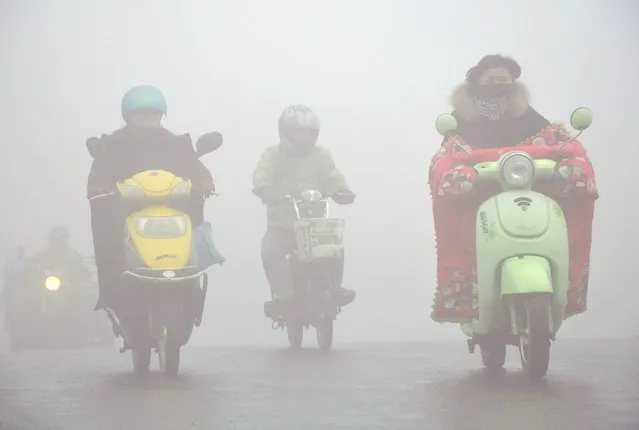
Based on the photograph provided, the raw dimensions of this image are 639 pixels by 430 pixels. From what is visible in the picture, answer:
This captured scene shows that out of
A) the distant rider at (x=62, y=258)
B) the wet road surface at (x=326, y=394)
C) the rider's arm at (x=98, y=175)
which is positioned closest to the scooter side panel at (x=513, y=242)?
the wet road surface at (x=326, y=394)

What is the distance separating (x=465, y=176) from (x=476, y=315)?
80 cm

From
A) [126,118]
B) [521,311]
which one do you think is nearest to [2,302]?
[126,118]

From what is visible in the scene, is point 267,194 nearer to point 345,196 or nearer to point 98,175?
→ point 345,196

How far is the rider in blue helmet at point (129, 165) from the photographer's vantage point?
8.19 m

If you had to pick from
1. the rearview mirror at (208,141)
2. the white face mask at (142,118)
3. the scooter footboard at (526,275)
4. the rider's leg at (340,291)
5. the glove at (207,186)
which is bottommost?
the rider's leg at (340,291)

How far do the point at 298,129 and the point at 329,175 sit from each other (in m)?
0.49

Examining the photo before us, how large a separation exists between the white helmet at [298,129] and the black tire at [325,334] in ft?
5.59

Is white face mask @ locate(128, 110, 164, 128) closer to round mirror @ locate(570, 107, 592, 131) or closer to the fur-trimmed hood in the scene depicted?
the fur-trimmed hood

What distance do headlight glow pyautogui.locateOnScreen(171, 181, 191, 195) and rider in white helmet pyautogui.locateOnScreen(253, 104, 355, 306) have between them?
3.37m

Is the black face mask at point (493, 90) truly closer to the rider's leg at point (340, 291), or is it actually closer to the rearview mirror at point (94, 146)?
the rearview mirror at point (94, 146)

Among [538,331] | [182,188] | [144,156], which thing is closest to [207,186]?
[182,188]

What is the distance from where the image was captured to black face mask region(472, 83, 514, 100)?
8305 mm

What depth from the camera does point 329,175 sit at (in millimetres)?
11906

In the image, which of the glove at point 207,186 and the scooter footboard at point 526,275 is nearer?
the scooter footboard at point 526,275
